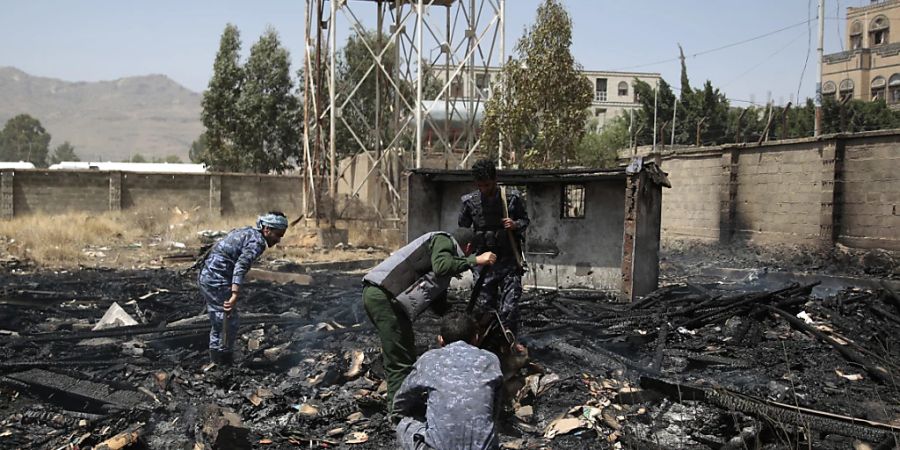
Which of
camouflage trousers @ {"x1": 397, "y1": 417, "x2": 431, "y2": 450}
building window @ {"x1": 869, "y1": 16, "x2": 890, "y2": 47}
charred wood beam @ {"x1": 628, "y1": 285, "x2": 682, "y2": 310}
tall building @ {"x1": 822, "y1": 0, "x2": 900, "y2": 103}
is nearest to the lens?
camouflage trousers @ {"x1": 397, "y1": 417, "x2": 431, "y2": 450}

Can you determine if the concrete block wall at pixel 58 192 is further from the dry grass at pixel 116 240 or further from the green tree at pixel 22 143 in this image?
the green tree at pixel 22 143

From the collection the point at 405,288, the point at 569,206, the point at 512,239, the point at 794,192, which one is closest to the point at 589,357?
the point at 512,239

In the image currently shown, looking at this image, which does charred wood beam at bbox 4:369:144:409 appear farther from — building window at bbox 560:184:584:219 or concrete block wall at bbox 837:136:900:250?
concrete block wall at bbox 837:136:900:250

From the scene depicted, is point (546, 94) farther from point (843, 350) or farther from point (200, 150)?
point (200, 150)

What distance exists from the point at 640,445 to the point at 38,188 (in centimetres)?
2568

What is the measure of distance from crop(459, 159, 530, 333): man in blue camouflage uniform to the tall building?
47931 millimetres

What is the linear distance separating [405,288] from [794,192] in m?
15.5

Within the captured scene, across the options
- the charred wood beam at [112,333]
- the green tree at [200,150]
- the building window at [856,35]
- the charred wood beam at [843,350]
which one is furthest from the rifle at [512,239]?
the building window at [856,35]

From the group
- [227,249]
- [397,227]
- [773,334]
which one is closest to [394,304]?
[227,249]

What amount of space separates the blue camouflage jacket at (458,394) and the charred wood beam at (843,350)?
13.1 ft

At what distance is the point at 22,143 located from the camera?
273 ft

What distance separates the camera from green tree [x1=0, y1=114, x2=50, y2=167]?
272 ft

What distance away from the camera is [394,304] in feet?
16.1

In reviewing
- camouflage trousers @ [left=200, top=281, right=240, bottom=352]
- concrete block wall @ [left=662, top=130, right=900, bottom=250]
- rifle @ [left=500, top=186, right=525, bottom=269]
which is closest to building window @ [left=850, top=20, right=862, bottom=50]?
concrete block wall @ [left=662, top=130, right=900, bottom=250]
